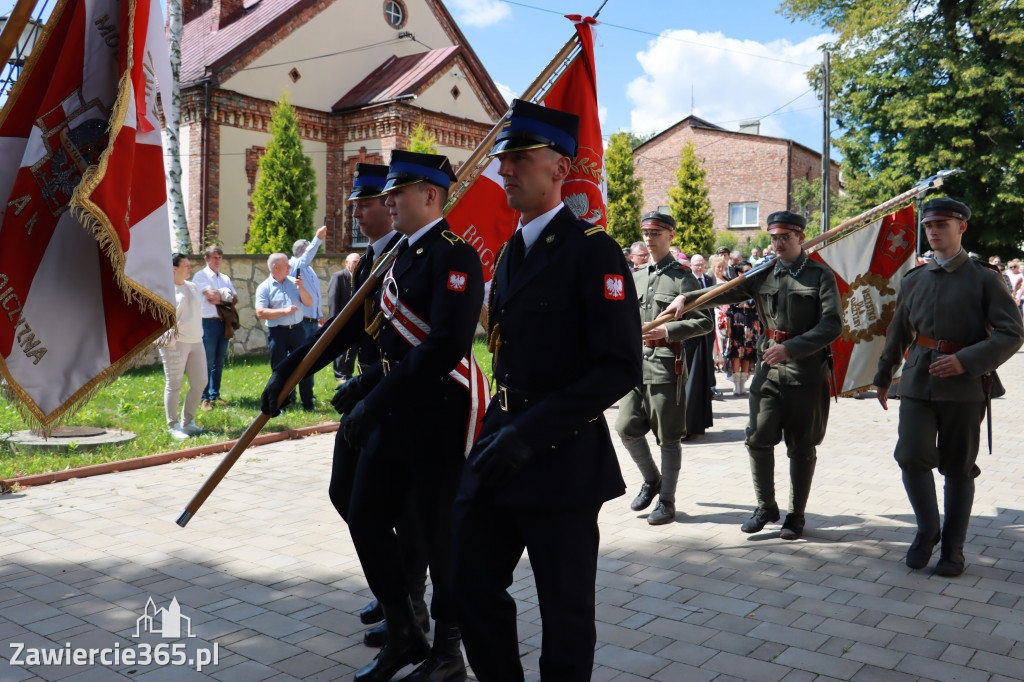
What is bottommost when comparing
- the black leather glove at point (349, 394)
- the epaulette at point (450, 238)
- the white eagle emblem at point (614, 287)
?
the black leather glove at point (349, 394)

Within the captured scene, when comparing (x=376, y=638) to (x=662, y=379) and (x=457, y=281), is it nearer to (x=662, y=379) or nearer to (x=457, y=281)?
(x=457, y=281)

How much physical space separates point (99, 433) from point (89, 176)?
6708mm

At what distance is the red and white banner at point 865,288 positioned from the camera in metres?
6.47

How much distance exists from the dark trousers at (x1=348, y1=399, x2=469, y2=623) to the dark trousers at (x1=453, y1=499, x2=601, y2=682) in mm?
722

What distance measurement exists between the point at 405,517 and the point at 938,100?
3139cm

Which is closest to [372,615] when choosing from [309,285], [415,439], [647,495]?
[415,439]

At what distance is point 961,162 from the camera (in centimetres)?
3005

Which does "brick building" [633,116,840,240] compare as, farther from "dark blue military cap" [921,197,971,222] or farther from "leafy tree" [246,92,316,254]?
"dark blue military cap" [921,197,971,222]

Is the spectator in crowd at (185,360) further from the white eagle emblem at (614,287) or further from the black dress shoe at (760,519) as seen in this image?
the white eagle emblem at (614,287)

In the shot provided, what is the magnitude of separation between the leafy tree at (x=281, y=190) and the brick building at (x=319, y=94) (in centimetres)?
A: 191

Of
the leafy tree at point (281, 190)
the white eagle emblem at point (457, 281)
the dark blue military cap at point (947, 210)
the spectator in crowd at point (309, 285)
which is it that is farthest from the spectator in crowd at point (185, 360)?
the leafy tree at point (281, 190)

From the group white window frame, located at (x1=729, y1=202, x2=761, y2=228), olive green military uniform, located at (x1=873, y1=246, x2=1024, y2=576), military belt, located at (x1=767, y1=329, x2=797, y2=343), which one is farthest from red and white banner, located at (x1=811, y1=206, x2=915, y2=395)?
white window frame, located at (x1=729, y1=202, x2=761, y2=228)

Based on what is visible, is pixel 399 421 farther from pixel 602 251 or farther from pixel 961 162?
pixel 961 162

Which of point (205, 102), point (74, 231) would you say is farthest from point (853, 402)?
point (205, 102)
